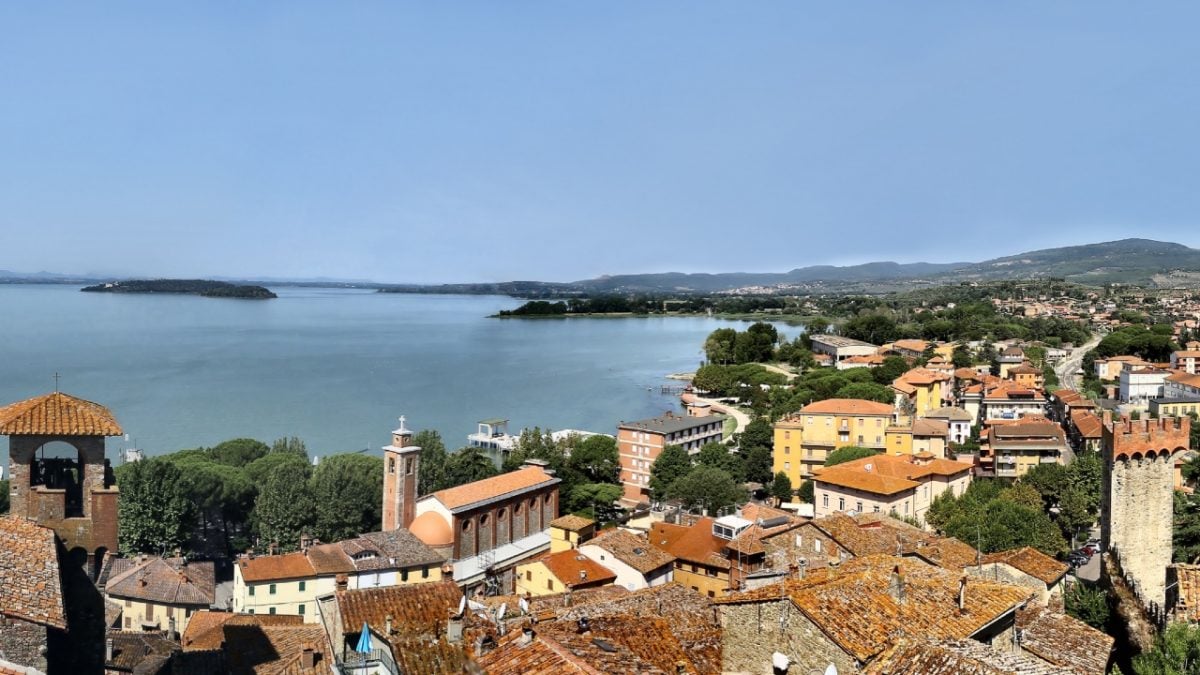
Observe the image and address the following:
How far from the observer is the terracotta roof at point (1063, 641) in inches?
315

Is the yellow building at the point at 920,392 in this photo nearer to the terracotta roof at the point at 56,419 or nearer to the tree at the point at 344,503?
the tree at the point at 344,503

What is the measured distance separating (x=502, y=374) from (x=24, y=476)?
247ft

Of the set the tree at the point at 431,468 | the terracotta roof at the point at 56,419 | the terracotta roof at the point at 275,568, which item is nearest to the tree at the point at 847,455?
the tree at the point at 431,468

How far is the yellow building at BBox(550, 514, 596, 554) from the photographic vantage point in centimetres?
2255

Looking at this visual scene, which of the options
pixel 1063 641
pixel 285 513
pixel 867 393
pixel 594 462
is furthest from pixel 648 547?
pixel 867 393

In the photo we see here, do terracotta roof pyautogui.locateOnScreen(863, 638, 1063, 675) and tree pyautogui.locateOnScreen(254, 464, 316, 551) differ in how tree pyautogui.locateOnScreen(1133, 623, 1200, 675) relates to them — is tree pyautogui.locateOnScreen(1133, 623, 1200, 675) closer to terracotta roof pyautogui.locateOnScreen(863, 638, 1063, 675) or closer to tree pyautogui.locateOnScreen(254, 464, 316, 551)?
terracotta roof pyautogui.locateOnScreen(863, 638, 1063, 675)

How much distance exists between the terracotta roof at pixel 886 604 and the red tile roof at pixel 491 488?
16.3 m

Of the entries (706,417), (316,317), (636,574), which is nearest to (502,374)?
(706,417)

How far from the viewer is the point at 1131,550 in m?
12.1

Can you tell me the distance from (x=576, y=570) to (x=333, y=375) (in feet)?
219

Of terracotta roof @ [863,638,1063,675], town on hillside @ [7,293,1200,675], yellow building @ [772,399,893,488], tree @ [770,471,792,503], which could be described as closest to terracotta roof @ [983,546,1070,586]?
town on hillside @ [7,293,1200,675]

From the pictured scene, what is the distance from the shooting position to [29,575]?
6570mm

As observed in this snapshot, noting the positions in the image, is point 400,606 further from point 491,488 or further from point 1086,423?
point 1086,423

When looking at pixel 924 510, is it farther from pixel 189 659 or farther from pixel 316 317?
pixel 316 317
